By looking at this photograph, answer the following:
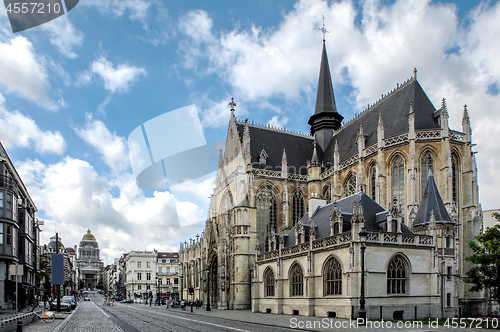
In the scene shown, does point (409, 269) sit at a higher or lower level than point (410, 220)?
lower

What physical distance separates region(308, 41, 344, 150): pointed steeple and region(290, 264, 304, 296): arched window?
28.2m

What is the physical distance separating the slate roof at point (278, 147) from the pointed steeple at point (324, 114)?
2205 millimetres

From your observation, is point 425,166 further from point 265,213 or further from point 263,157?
point 263,157

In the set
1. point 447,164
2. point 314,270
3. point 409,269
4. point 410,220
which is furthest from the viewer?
point 447,164

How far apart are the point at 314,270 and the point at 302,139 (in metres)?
31.2

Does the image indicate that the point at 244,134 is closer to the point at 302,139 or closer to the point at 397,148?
the point at 302,139

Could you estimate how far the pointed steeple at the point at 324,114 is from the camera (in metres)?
58.8

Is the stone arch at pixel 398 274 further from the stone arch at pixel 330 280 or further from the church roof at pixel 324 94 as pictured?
the church roof at pixel 324 94

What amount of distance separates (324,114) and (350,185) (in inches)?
660

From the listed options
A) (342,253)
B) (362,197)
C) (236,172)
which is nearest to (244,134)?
(236,172)

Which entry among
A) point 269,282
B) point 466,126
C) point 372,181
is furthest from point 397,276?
point 466,126

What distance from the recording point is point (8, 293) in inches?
1502

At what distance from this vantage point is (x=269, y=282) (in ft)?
119

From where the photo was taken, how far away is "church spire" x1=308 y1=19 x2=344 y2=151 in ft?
193
